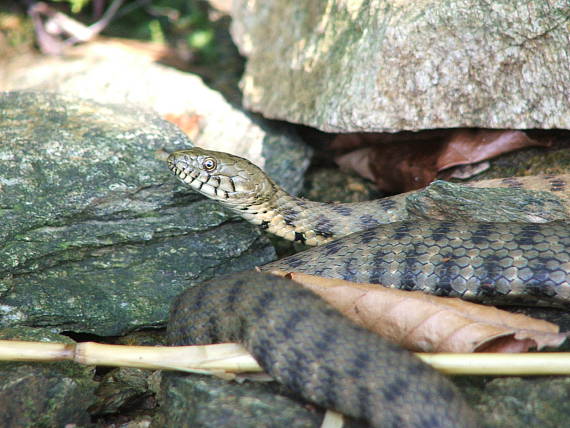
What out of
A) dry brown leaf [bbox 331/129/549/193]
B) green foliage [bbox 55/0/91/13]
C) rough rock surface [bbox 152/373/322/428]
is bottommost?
rough rock surface [bbox 152/373/322/428]

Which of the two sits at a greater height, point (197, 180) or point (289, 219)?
point (197, 180)

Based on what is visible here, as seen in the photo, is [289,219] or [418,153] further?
[418,153]

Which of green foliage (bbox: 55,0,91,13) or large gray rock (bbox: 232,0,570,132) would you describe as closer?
large gray rock (bbox: 232,0,570,132)

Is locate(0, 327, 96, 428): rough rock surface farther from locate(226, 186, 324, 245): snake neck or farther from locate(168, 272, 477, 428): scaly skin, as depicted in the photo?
locate(226, 186, 324, 245): snake neck

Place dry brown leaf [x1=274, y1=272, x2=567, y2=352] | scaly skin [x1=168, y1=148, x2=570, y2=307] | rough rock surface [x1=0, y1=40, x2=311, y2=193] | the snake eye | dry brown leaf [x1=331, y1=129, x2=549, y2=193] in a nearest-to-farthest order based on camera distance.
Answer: dry brown leaf [x1=274, y1=272, x2=567, y2=352] < scaly skin [x1=168, y1=148, x2=570, y2=307] < the snake eye < dry brown leaf [x1=331, y1=129, x2=549, y2=193] < rough rock surface [x1=0, y1=40, x2=311, y2=193]

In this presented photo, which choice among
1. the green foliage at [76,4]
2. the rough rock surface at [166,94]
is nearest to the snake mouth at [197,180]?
the rough rock surface at [166,94]

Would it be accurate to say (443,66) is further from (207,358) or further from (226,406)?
(226,406)

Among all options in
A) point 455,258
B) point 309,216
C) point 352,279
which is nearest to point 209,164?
point 309,216

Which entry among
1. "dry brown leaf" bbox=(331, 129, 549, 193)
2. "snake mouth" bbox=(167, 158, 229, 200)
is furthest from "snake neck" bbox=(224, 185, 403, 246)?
"dry brown leaf" bbox=(331, 129, 549, 193)
